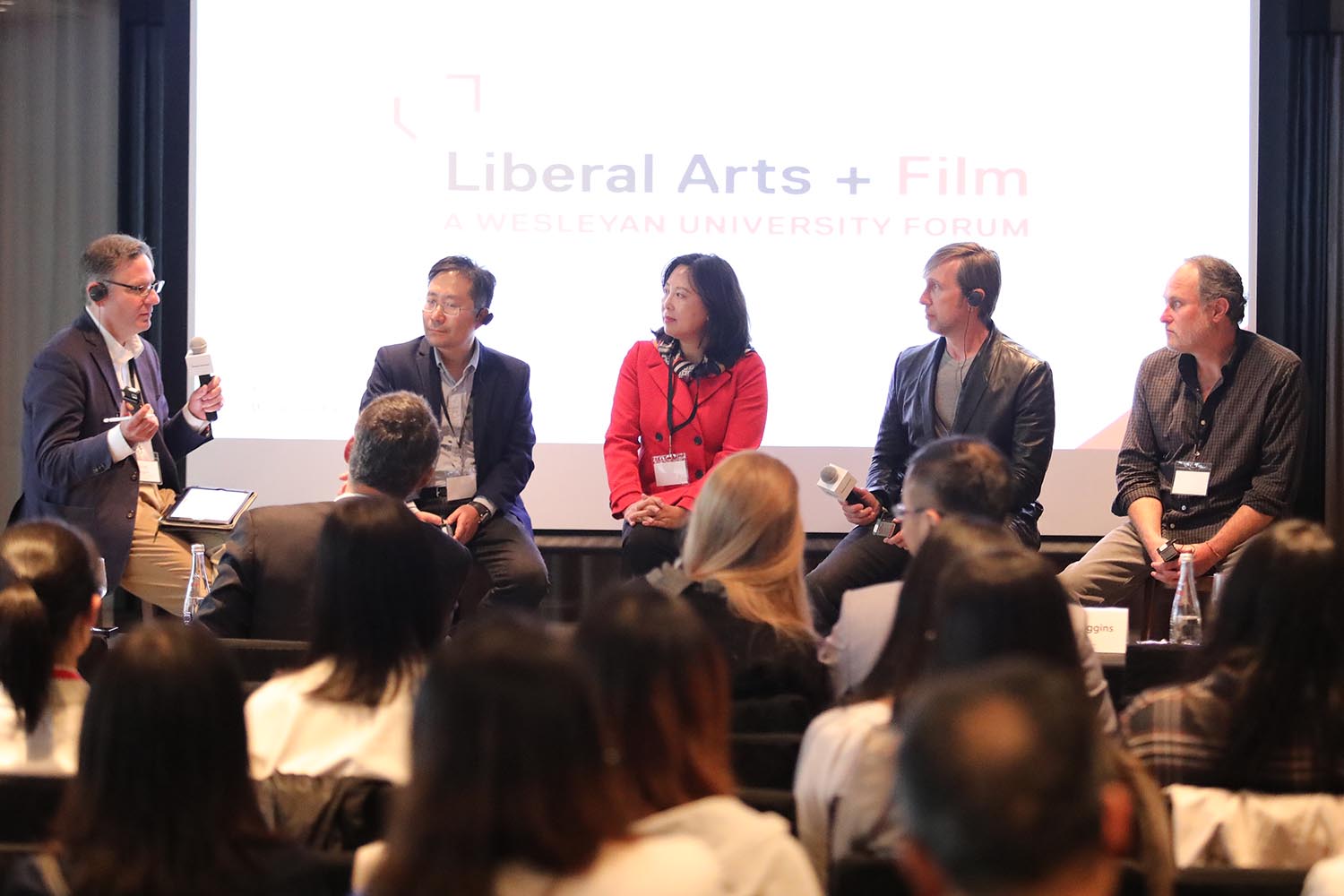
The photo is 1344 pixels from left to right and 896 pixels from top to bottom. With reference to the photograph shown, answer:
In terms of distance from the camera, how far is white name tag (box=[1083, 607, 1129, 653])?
10.2ft

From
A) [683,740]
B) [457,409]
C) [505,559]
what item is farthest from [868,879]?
[457,409]

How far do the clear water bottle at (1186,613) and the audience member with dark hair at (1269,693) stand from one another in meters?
1.41

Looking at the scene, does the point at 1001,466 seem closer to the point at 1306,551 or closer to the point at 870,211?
the point at 1306,551

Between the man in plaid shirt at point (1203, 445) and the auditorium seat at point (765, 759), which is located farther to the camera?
the man in plaid shirt at point (1203, 445)

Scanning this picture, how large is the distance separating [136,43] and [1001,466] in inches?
161

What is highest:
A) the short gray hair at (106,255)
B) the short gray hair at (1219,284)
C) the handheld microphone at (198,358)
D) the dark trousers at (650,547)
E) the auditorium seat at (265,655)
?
the short gray hair at (106,255)

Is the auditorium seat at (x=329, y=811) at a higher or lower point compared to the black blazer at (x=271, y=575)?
lower

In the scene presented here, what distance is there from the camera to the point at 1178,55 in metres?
5.14

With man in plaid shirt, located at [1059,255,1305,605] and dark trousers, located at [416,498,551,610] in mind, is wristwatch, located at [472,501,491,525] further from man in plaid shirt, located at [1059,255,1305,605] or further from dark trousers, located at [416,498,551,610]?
man in plaid shirt, located at [1059,255,1305,605]

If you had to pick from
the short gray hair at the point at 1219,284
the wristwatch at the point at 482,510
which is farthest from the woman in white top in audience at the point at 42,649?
the short gray hair at the point at 1219,284

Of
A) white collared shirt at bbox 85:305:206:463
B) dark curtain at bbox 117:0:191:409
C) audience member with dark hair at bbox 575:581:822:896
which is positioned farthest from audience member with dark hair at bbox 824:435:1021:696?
dark curtain at bbox 117:0:191:409

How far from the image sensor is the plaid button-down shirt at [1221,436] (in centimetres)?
413

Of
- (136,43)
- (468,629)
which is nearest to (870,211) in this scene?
(136,43)

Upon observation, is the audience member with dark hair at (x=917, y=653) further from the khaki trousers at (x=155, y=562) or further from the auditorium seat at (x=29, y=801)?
the khaki trousers at (x=155, y=562)
